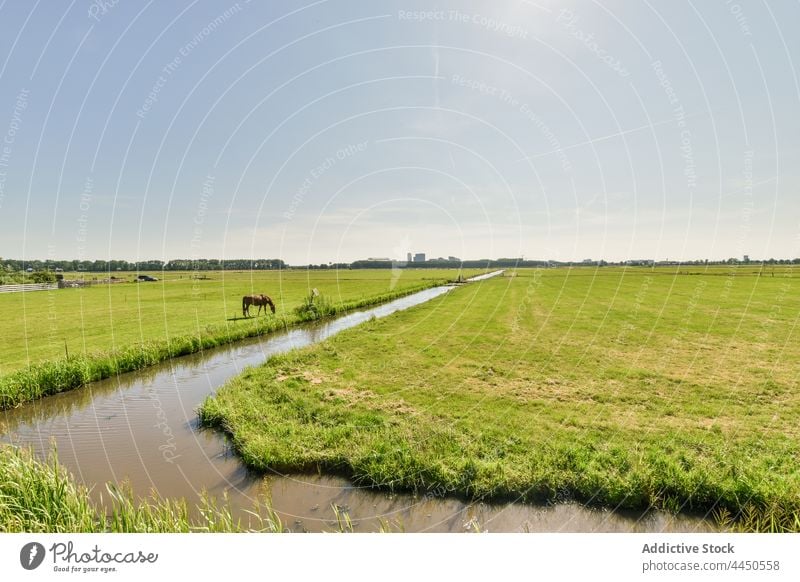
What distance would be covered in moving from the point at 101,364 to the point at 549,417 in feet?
65.5

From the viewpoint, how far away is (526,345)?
21.3 metres

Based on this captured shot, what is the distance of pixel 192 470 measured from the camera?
9.16 meters

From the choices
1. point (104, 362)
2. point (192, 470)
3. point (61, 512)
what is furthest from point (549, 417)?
point (104, 362)

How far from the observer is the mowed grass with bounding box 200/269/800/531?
7.54 metres

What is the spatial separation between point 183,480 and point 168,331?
20.7 m

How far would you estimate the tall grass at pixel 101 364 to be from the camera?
46.3 ft

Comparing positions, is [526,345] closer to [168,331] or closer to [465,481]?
[465,481]

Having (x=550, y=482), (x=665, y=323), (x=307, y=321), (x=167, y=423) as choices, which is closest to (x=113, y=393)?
(x=167, y=423)

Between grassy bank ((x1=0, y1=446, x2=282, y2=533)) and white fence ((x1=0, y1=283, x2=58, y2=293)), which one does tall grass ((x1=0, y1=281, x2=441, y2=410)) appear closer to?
grassy bank ((x1=0, y1=446, x2=282, y2=533))
